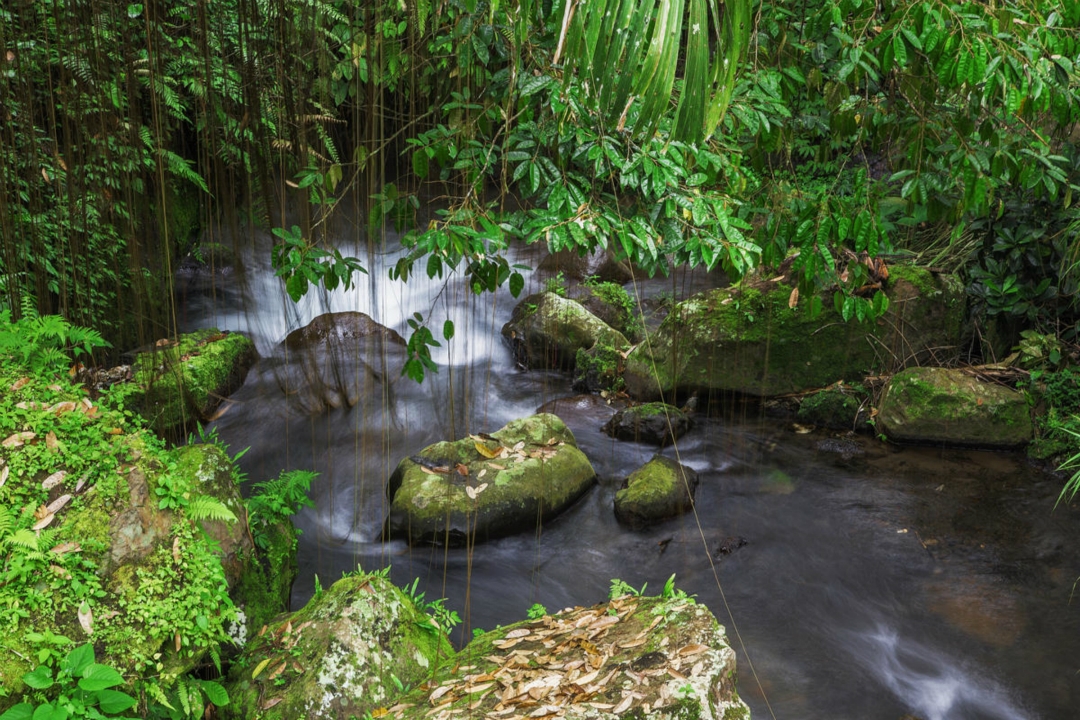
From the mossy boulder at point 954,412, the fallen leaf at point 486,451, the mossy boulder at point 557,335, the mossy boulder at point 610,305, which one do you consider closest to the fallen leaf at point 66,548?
the fallen leaf at point 486,451

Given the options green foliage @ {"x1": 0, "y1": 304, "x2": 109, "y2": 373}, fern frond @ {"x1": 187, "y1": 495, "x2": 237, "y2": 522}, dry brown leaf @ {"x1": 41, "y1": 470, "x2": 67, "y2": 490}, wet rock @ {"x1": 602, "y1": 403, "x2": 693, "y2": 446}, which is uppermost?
green foliage @ {"x1": 0, "y1": 304, "x2": 109, "y2": 373}

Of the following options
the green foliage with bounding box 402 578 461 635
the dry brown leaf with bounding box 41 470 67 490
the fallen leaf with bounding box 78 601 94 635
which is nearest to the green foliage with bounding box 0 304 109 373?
the dry brown leaf with bounding box 41 470 67 490

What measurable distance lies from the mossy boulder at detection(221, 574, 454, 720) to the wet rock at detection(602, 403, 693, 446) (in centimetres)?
323

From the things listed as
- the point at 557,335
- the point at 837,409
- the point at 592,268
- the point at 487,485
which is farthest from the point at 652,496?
the point at 592,268

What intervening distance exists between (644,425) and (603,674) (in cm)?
360

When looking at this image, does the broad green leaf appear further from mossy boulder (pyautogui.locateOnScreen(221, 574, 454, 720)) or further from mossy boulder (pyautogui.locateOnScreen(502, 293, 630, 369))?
mossy boulder (pyautogui.locateOnScreen(502, 293, 630, 369))

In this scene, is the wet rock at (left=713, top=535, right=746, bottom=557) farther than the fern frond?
Yes

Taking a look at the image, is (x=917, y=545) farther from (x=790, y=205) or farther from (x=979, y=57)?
(x=979, y=57)

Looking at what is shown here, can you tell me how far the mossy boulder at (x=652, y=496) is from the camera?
191 inches

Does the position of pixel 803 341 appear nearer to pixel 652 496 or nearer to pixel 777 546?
pixel 777 546

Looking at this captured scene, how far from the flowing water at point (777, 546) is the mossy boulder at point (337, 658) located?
1.61 ft

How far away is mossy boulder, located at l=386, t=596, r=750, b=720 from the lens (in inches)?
88.4

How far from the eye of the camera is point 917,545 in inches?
190

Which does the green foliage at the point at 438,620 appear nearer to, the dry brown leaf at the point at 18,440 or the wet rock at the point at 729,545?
the dry brown leaf at the point at 18,440
